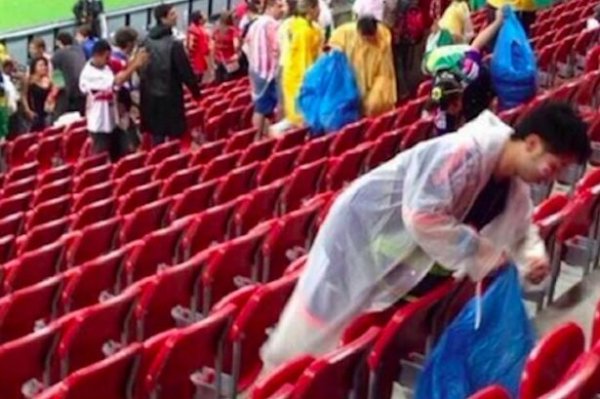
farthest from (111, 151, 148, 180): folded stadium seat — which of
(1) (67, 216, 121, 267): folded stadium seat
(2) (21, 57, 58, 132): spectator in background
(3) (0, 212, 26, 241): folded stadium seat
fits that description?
(2) (21, 57, 58, 132): spectator in background

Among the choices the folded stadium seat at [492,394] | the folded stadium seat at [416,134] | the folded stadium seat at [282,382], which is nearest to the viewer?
the folded stadium seat at [492,394]

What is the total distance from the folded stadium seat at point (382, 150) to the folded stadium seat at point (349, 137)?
1.12ft

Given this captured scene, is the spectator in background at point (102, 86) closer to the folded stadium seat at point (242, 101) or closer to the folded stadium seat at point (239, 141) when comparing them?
the folded stadium seat at point (239, 141)

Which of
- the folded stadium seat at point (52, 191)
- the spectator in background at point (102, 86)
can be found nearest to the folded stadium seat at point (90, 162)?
the spectator in background at point (102, 86)

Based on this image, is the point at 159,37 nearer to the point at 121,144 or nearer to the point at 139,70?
the point at 139,70

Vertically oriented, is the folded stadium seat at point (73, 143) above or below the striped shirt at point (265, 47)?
below

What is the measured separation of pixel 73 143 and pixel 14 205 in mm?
1848

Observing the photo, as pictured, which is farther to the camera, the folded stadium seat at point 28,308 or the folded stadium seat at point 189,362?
the folded stadium seat at point 28,308

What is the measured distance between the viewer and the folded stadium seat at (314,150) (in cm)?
635

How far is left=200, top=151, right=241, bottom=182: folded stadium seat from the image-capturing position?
21.0ft

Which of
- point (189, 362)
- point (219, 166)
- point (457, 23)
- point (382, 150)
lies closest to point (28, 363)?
point (189, 362)

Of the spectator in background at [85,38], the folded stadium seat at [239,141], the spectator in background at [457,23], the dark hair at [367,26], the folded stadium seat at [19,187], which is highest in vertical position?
the dark hair at [367,26]

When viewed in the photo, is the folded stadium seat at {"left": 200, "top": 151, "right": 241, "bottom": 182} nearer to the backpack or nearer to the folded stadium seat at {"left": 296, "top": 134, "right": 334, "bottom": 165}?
the folded stadium seat at {"left": 296, "top": 134, "right": 334, "bottom": 165}

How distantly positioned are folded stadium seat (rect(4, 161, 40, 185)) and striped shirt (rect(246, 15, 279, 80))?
148 centimetres
